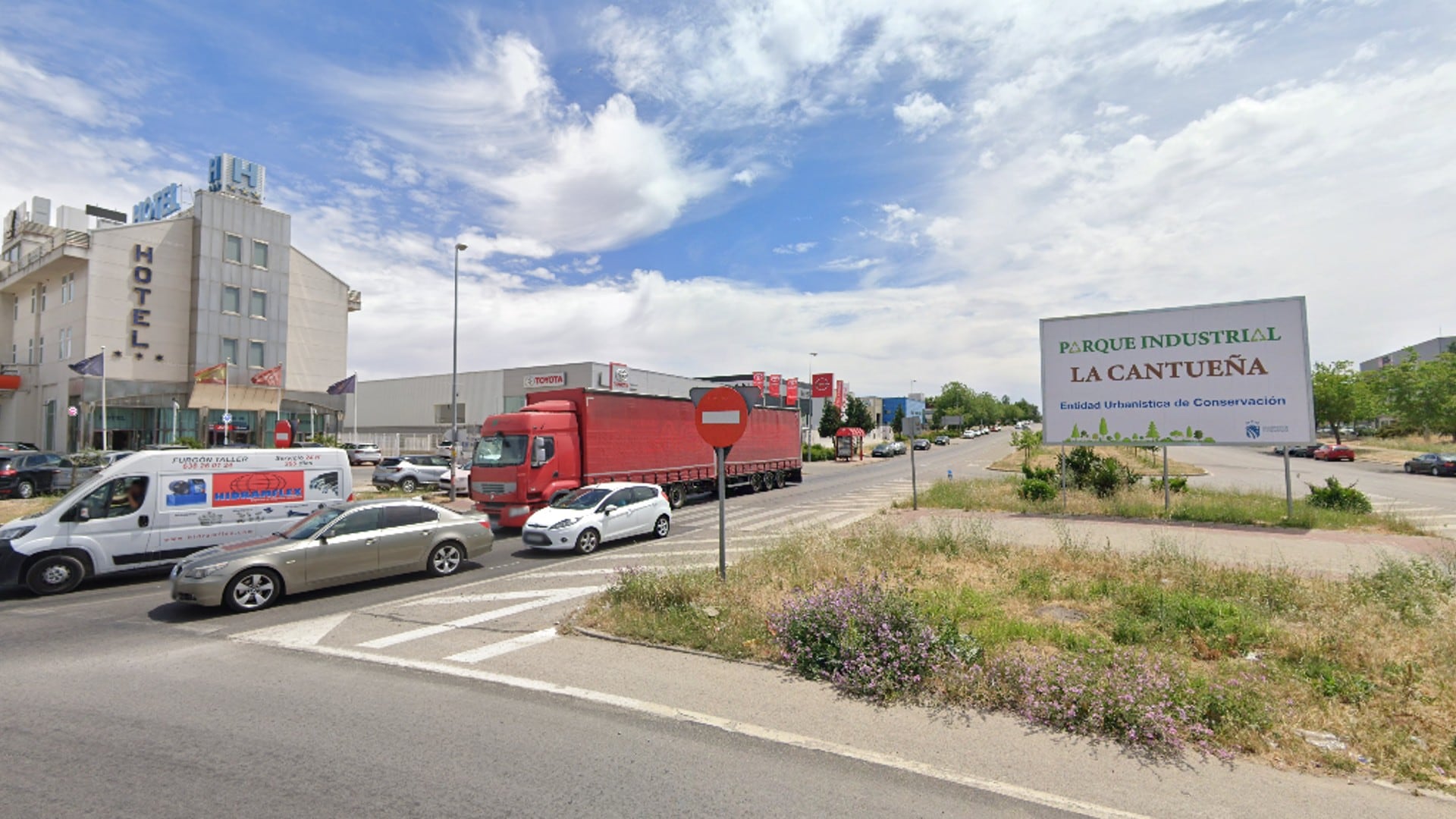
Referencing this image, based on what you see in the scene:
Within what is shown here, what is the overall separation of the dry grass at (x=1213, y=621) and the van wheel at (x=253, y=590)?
4897mm

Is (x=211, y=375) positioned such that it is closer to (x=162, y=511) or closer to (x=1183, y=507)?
(x=162, y=511)

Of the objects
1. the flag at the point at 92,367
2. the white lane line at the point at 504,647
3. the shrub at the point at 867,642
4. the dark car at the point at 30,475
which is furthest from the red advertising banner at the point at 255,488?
the flag at the point at 92,367

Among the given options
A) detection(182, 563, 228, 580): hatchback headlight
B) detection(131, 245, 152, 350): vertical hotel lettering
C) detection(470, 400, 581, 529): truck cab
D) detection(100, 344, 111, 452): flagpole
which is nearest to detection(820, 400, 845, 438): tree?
detection(131, 245, 152, 350): vertical hotel lettering

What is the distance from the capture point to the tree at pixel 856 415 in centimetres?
7919

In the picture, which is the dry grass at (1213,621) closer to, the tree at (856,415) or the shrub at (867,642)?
the shrub at (867,642)

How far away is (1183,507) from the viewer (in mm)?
17469

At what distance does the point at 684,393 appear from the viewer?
6494 centimetres

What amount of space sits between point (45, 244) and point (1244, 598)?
6354cm

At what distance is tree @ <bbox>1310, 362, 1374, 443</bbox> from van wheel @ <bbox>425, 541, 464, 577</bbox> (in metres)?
72.6

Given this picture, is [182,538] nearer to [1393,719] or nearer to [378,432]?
[1393,719]

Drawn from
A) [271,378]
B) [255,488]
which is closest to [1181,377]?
[255,488]

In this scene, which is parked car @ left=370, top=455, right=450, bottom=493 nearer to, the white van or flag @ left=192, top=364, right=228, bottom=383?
the white van

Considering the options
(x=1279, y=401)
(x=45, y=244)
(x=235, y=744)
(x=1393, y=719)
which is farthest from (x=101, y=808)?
(x=45, y=244)

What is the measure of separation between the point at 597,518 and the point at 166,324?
42.4m
